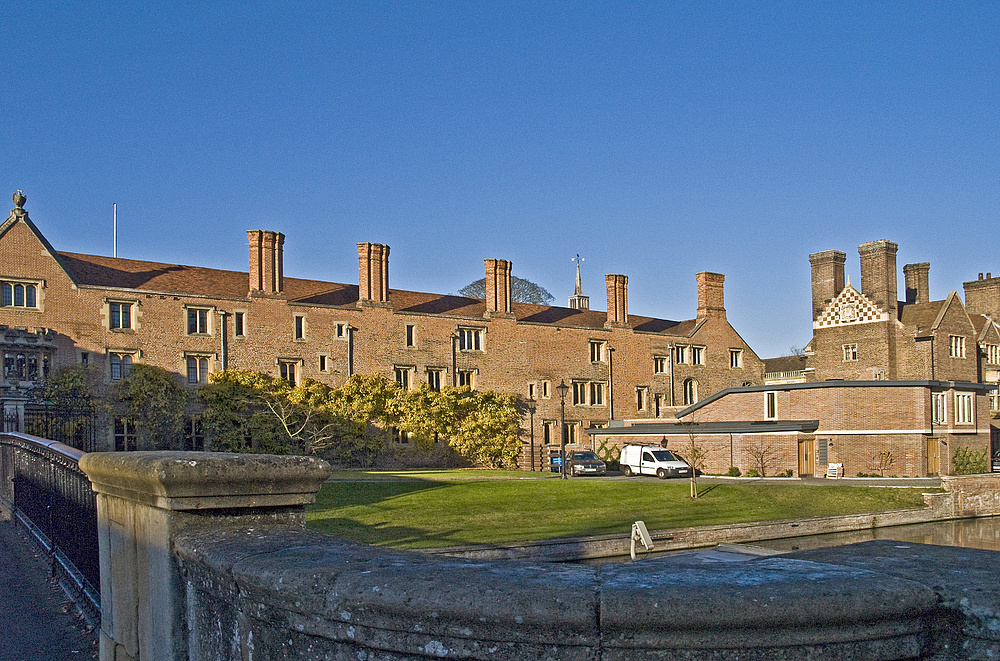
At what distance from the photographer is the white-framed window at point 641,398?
57.3 m

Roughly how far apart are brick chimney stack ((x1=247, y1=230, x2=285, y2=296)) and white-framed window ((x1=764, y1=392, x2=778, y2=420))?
25396 mm

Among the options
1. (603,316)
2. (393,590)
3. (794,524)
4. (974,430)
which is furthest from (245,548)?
(603,316)

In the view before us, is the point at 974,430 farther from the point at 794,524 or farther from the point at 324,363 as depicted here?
the point at 324,363

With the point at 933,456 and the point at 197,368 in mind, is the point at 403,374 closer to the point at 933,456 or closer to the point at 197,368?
the point at 197,368

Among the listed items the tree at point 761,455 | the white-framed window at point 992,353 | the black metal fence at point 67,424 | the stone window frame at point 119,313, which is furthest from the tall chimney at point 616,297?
the black metal fence at point 67,424

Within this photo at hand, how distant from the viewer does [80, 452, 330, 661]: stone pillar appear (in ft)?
13.8

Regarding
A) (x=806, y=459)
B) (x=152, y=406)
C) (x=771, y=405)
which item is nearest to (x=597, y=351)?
(x=771, y=405)

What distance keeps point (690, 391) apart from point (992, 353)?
19.4m

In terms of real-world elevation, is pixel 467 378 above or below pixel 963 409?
above

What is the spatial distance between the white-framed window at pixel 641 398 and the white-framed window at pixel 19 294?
3513 centimetres

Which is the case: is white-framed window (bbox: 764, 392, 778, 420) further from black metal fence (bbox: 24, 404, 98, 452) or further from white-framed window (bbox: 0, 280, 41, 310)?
white-framed window (bbox: 0, 280, 41, 310)

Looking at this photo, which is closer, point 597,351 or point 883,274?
point 883,274

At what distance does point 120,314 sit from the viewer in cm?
4106

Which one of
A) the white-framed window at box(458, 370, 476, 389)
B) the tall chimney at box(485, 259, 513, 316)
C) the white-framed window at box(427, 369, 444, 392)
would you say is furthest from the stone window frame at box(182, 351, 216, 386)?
the tall chimney at box(485, 259, 513, 316)
